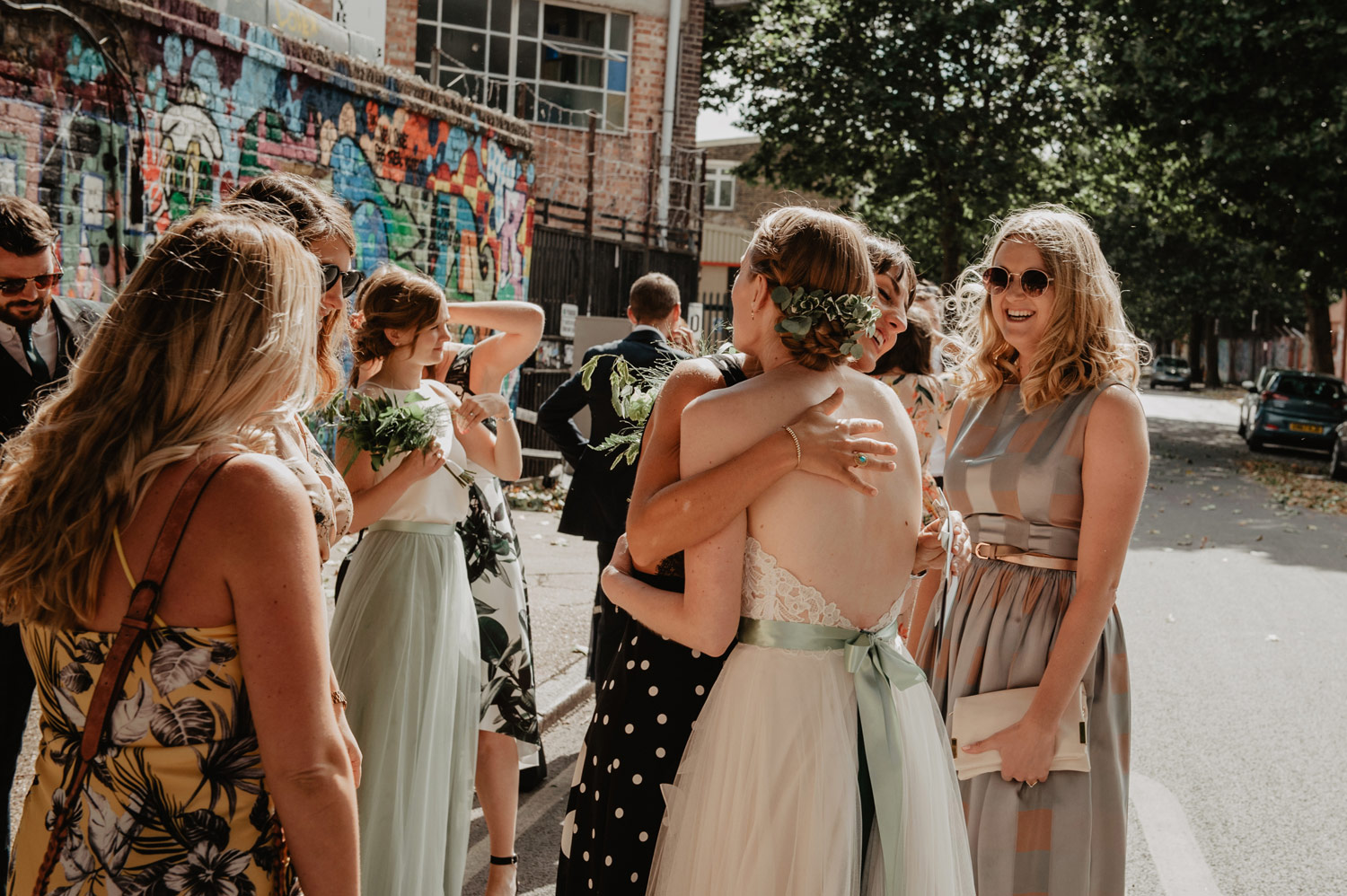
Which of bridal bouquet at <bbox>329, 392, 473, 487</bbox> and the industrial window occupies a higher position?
the industrial window

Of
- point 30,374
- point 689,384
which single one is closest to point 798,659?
point 689,384

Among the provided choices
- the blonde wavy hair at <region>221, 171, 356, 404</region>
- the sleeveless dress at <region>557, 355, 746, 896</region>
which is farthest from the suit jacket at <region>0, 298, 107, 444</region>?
the sleeveless dress at <region>557, 355, 746, 896</region>

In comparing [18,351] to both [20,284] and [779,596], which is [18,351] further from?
[779,596]

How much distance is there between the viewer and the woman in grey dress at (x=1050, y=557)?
9.53 feet

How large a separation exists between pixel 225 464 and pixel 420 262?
29.2 feet

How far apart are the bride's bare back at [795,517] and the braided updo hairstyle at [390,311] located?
1.71m

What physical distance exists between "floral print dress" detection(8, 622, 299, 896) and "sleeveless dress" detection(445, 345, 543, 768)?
6.95 ft

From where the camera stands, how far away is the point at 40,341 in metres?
3.65

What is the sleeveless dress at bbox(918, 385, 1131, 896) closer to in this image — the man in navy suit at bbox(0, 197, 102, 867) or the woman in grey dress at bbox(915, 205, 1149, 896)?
the woman in grey dress at bbox(915, 205, 1149, 896)

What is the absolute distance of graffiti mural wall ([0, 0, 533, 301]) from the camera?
6.04 m

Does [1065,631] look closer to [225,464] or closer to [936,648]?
[936,648]

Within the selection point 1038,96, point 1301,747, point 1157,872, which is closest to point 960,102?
point 1038,96

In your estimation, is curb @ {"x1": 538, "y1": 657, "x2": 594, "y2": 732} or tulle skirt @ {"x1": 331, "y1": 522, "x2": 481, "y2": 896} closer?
tulle skirt @ {"x1": 331, "y1": 522, "x2": 481, "y2": 896}

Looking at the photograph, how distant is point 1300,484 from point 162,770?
20316 mm
